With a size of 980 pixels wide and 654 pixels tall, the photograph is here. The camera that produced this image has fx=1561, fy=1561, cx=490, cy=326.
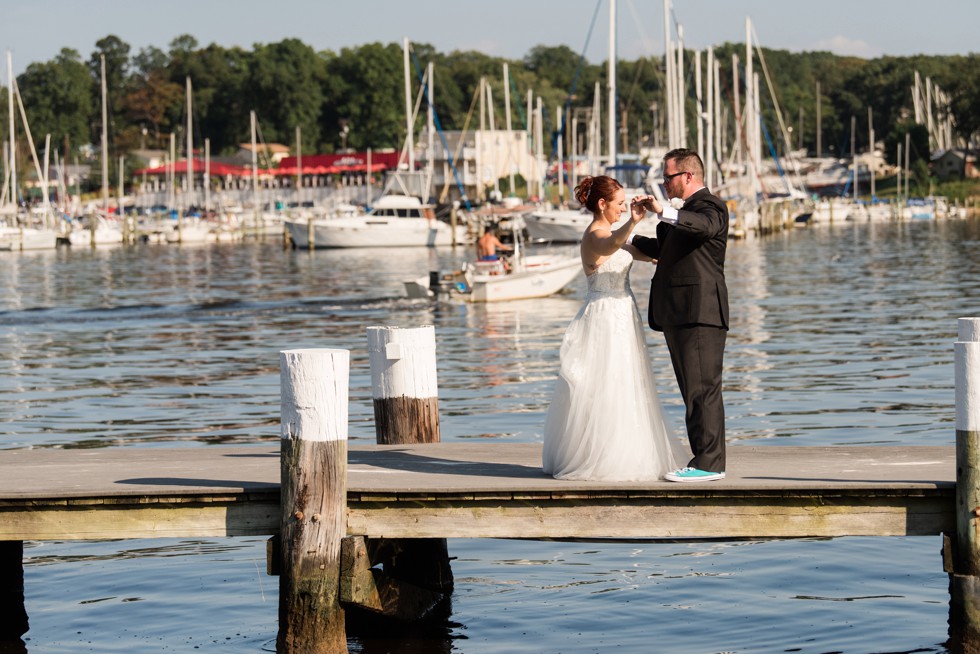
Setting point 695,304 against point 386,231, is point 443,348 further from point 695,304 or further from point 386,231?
point 386,231

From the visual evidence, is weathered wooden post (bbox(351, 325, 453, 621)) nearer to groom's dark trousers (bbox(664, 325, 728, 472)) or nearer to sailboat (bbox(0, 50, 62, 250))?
groom's dark trousers (bbox(664, 325, 728, 472))

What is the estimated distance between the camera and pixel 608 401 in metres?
9.99

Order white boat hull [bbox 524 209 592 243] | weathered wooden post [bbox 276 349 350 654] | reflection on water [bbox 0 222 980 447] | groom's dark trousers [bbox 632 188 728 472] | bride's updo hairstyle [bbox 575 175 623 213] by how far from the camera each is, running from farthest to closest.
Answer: white boat hull [bbox 524 209 592 243] < reflection on water [bbox 0 222 980 447] < bride's updo hairstyle [bbox 575 175 623 213] < groom's dark trousers [bbox 632 188 728 472] < weathered wooden post [bbox 276 349 350 654]

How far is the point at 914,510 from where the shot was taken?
29.5 ft

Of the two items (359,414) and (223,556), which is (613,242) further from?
(359,414)

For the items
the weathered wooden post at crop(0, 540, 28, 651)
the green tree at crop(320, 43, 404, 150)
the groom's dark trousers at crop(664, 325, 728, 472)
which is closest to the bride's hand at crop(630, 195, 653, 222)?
the groom's dark trousers at crop(664, 325, 728, 472)

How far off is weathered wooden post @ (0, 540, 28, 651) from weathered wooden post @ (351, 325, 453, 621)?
2705 mm

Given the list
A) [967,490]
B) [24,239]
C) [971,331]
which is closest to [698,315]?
[971,331]

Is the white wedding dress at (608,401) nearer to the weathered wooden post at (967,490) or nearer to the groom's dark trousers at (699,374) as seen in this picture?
the groom's dark trousers at (699,374)

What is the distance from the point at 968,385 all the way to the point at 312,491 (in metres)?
3.74

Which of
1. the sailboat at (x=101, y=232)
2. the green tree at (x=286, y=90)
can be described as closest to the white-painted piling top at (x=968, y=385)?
the sailboat at (x=101, y=232)

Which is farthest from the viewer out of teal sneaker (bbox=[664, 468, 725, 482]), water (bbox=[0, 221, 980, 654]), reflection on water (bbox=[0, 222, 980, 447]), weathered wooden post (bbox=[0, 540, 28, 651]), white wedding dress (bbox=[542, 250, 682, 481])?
reflection on water (bbox=[0, 222, 980, 447])

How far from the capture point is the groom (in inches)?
377

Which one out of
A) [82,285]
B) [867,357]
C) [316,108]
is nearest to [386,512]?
[867,357]
